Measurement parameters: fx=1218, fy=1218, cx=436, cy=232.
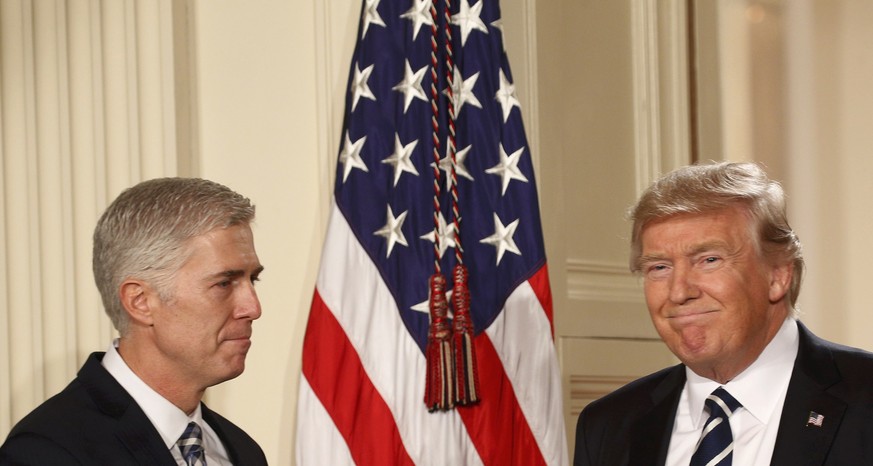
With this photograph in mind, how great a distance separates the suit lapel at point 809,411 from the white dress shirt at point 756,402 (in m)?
0.04

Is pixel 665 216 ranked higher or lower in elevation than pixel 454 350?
higher

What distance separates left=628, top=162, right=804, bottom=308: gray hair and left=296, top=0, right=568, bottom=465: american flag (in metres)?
1.20

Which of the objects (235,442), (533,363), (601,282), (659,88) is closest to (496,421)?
(533,363)

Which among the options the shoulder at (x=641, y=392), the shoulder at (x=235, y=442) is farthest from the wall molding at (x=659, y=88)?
the shoulder at (x=235, y=442)

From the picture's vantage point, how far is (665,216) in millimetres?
3045

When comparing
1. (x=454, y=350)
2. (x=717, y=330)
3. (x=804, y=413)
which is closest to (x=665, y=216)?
(x=717, y=330)

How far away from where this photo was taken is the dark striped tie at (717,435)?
9.48 feet

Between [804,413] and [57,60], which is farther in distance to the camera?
[57,60]

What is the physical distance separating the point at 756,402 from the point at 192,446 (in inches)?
53.2

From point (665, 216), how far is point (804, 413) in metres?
0.58

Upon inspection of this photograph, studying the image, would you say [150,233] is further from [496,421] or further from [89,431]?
[496,421]

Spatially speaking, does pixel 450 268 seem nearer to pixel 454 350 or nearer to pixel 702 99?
pixel 454 350

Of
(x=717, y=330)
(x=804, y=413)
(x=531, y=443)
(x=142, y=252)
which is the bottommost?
(x=531, y=443)

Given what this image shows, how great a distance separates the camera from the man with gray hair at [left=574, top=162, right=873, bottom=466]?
2.84 metres
